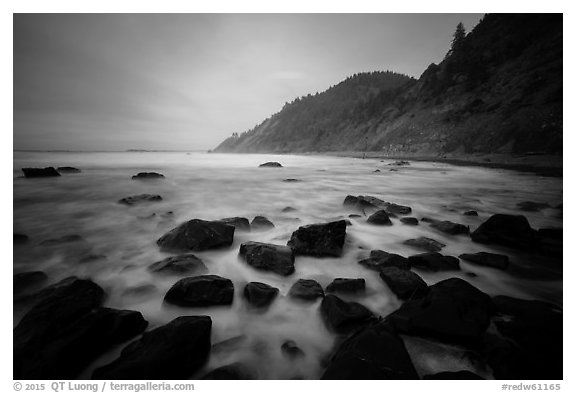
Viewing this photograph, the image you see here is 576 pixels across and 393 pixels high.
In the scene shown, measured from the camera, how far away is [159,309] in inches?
87.5

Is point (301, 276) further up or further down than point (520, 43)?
further down

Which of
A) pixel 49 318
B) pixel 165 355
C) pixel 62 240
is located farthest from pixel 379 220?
pixel 62 240

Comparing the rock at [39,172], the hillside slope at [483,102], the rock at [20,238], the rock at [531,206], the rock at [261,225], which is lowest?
the rock at [531,206]

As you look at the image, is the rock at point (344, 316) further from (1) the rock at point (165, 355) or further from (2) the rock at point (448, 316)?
(1) the rock at point (165, 355)

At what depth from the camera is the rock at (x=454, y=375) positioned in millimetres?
1594

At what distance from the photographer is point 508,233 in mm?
3561

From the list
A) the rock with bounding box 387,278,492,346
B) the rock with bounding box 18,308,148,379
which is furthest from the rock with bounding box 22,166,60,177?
the rock with bounding box 387,278,492,346

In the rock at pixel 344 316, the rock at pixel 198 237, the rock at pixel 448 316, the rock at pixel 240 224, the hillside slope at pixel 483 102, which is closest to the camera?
the rock at pixel 448 316

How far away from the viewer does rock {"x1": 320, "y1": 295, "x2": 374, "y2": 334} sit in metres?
1.97

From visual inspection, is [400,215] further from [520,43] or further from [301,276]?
[520,43]

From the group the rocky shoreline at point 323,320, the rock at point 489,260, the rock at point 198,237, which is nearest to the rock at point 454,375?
the rocky shoreline at point 323,320

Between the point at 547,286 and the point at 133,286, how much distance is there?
4450 mm

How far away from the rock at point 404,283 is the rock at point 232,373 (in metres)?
1.56
